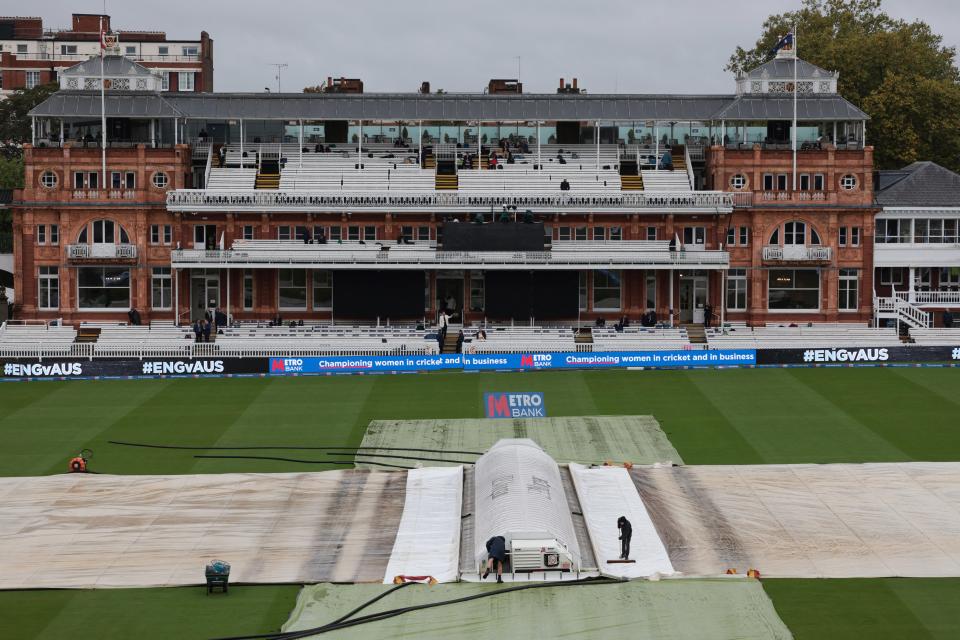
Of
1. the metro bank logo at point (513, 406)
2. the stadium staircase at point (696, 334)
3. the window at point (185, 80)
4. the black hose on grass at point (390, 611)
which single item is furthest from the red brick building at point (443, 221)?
the window at point (185, 80)

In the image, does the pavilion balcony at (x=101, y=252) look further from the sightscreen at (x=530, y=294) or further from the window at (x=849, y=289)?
the window at (x=849, y=289)

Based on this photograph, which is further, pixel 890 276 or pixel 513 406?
pixel 890 276

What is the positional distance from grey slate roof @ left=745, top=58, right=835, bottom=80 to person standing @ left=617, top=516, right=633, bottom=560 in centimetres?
4434

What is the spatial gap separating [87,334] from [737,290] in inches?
1300

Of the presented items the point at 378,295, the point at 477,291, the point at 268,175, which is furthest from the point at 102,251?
the point at 477,291

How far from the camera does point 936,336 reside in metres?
71.6

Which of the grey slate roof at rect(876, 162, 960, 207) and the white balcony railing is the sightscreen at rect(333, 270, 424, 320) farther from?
the grey slate roof at rect(876, 162, 960, 207)

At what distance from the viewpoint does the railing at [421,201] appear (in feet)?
244

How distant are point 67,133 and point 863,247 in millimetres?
41858

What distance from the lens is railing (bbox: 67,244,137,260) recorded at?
74.2 meters

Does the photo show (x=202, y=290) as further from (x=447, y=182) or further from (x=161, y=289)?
(x=447, y=182)

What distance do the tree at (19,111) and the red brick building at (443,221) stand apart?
4656 cm

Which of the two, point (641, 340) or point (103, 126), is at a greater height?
point (103, 126)

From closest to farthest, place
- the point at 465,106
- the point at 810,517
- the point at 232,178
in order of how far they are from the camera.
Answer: the point at 810,517, the point at 232,178, the point at 465,106
